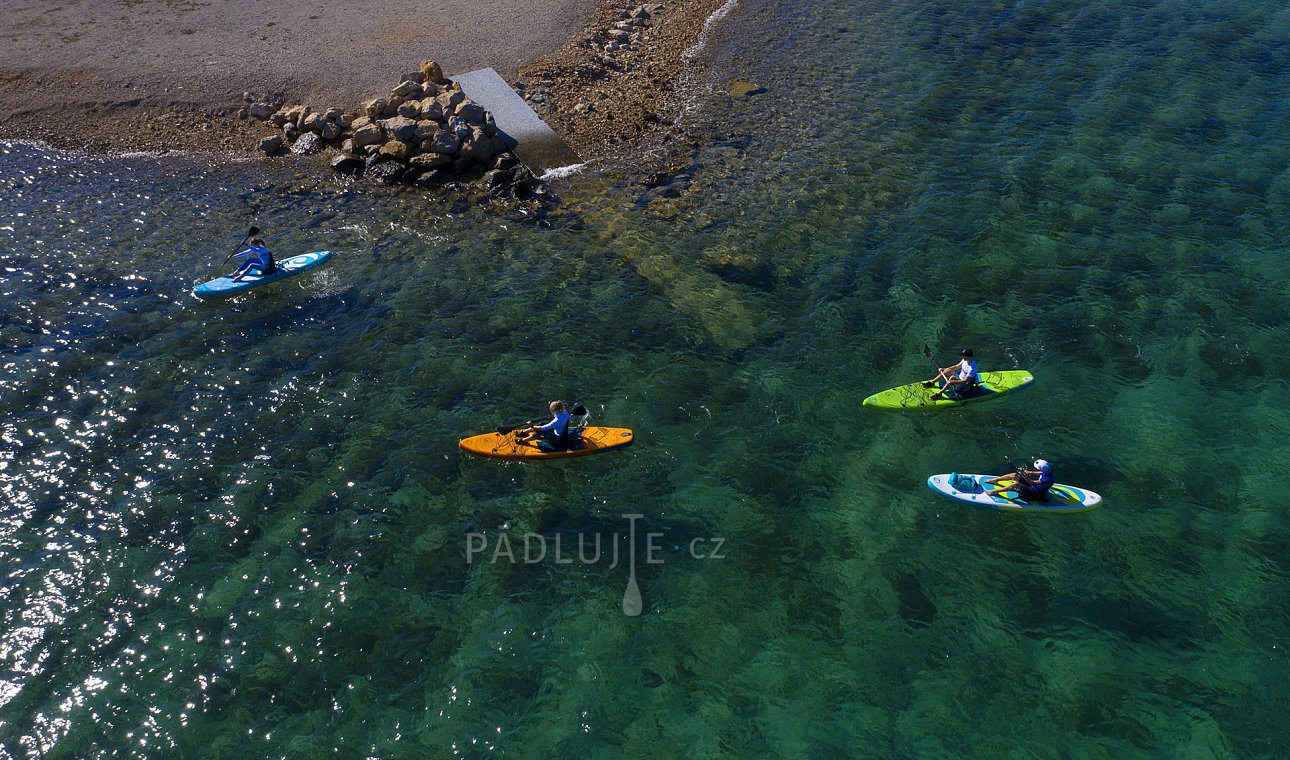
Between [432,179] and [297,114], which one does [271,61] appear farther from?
[432,179]

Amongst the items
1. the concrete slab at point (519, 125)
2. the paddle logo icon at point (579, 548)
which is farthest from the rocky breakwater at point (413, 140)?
the paddle logo icon at point (579, 548)

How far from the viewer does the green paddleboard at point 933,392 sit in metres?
17.8

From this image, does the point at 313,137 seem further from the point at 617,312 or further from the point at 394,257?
the point at 617,312

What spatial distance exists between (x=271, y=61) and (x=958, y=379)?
86.4 feet

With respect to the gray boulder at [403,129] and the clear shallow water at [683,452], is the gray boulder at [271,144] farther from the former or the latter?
the gray boulder at [403,129]

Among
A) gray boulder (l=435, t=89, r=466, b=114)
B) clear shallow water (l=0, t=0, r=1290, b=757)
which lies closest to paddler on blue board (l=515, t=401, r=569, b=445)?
clear shallow water (l=0, t=0, r=1290, b=757)

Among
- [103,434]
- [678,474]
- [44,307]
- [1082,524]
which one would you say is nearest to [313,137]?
[44,307]

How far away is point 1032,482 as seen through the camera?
15.5 metres

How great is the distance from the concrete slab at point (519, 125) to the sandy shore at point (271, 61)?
732 mm

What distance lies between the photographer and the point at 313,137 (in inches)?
1077

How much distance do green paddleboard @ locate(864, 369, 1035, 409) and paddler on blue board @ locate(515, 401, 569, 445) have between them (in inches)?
251

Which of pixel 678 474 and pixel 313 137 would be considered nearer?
pixel 678 474

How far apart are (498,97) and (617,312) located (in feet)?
38.3

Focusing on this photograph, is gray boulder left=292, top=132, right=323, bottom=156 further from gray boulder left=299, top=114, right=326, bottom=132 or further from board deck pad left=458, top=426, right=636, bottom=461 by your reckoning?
board deck pad left=458, top=426, right=636, bottom=461
